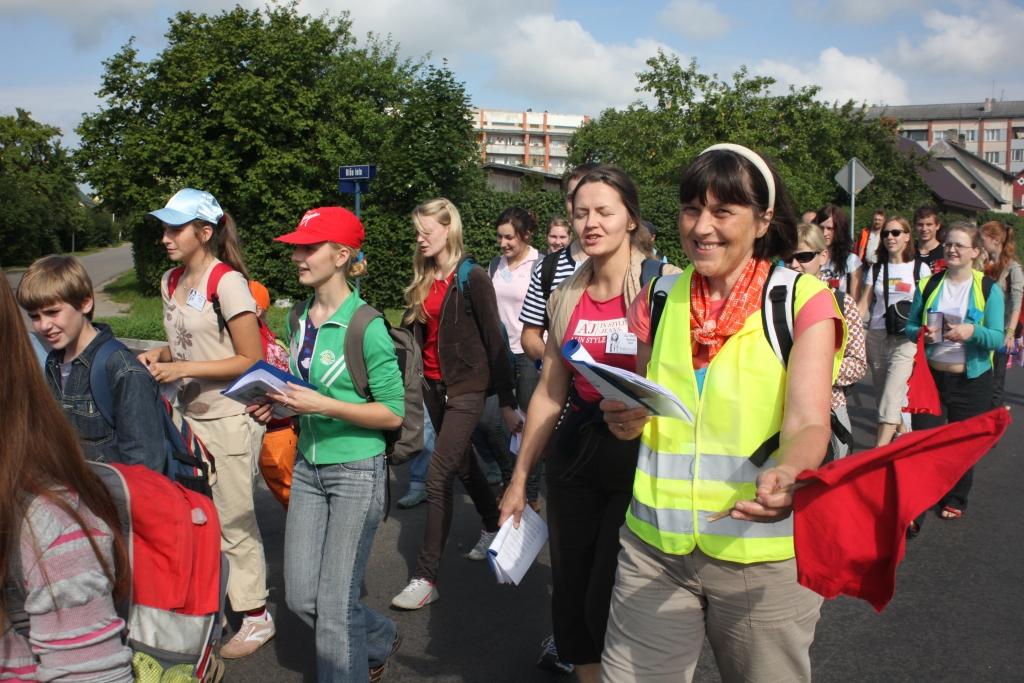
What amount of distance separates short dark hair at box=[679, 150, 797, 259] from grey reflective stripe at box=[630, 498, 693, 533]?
0.73 m

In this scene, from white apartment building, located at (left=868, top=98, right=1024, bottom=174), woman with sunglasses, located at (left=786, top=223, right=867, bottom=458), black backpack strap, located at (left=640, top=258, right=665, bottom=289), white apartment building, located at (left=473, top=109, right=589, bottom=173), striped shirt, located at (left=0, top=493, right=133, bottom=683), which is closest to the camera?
striped shirt, located at (left=0, top=493, right=133, bottom=683)

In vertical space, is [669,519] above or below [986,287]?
below

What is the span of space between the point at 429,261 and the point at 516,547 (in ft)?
8.91

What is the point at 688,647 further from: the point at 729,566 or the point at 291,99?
the point at 291,99

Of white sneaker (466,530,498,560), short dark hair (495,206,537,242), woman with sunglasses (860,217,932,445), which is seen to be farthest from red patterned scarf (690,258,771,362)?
woman with sunglasses (860,217,932,445)

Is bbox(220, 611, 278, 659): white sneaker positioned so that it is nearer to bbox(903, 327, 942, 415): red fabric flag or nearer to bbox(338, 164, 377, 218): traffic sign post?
bbox(903, 327, 942, 415): red fabric flag

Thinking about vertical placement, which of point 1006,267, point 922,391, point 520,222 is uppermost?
point 520,222

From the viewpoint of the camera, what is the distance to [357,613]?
11.6 ft

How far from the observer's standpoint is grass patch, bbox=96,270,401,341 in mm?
15305

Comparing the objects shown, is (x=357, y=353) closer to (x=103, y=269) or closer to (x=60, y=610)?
(x=60, y=610)

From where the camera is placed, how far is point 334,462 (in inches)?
140

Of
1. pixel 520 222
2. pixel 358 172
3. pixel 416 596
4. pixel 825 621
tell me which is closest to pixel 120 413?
pixel 416 596

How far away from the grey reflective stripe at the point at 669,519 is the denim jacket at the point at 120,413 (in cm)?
177

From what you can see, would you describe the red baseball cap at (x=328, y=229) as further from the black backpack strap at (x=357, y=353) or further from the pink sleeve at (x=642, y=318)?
the pink sleeve at (x=642, y=318)
